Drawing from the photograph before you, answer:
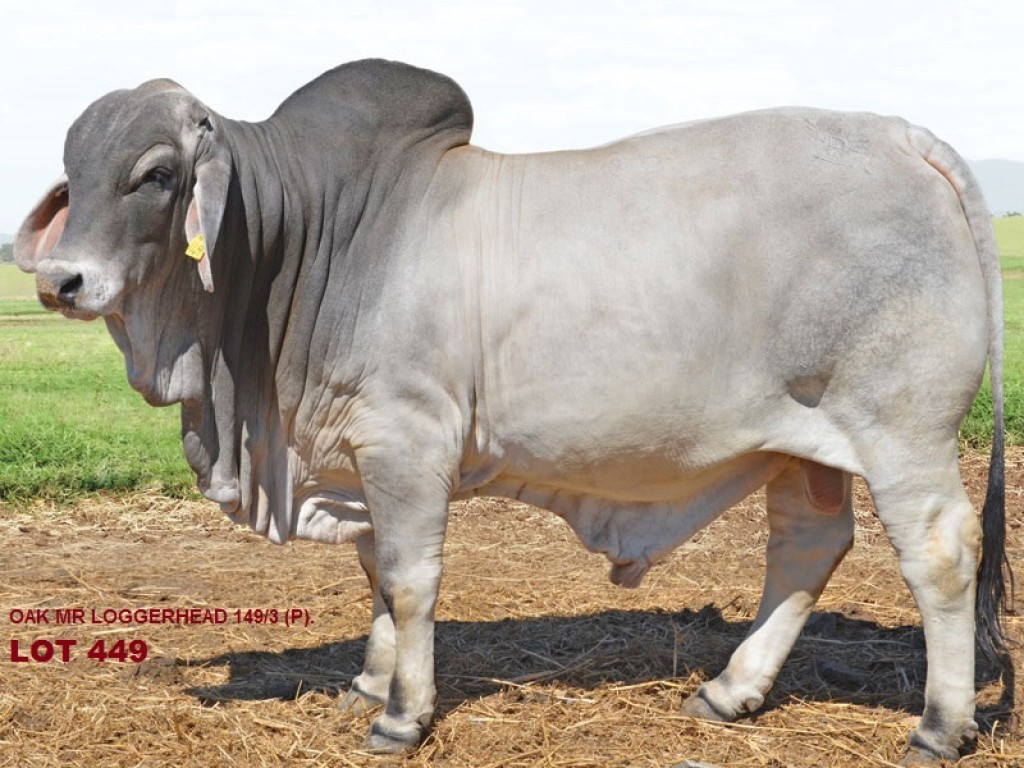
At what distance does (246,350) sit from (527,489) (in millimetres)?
1045

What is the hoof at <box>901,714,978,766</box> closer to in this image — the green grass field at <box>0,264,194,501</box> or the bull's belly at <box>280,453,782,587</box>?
the bull's belly at <box>280,453,782,587</box>

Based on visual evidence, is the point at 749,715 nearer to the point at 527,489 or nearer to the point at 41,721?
the point at 527,489

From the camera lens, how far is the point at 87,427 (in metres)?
9.52

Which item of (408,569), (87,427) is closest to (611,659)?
(408,569)

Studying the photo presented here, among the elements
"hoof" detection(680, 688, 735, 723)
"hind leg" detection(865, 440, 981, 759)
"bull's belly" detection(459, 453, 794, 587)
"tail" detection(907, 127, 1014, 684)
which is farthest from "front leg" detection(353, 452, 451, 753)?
"tail" detection(907, 127, 1014, 684)

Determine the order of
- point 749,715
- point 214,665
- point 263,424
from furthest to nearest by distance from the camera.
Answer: point 214,665 < point 749,715 < point 263,424

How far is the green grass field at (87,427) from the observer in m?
7.79

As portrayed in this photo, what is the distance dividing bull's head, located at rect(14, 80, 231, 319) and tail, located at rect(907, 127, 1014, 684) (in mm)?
2215

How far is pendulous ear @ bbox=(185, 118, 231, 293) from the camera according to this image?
3717 millimetres

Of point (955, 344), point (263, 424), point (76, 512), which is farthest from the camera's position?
point (76, 512)

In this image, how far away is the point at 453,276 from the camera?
4.00 meters

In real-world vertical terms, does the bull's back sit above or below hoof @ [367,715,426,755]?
above

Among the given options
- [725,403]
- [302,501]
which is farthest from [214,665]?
[725,403]

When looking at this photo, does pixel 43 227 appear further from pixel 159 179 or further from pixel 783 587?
pixel 783 587
